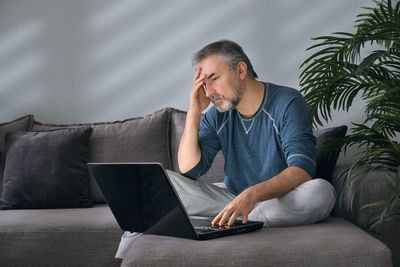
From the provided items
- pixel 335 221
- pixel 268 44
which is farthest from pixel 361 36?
pixel 268 44

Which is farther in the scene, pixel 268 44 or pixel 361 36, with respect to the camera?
pixel 268 44

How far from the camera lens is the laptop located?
1867 mm

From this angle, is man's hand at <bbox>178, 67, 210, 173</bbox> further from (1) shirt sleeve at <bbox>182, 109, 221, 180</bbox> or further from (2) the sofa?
(2) the sofa

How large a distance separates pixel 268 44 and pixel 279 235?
179 centimetres

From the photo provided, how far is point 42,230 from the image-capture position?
8.32 ft

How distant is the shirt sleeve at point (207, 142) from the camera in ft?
8.30

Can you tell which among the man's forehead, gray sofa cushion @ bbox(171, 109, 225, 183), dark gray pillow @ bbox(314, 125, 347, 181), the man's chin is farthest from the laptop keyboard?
gray sofa cushion @ bbox(171, 109, 225, 183)

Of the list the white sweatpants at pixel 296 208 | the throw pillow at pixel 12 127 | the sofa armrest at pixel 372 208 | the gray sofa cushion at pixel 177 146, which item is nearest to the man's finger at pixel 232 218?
the white sweatpants at pixel 296 208

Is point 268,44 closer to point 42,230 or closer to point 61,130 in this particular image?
point 61,130

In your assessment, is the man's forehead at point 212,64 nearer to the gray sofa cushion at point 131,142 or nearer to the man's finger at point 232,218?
the man's finger at point 232,218

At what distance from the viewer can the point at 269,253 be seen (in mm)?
1772

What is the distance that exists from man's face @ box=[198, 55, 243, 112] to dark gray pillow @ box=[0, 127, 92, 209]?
898 millimetres

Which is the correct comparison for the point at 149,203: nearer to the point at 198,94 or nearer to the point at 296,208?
the point at 296,208

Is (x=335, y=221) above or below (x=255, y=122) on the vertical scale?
below
